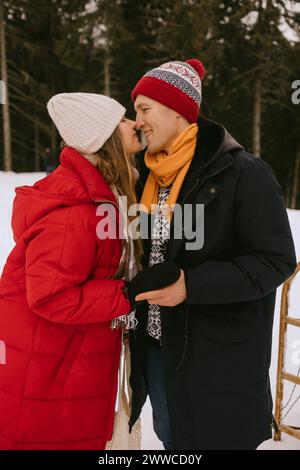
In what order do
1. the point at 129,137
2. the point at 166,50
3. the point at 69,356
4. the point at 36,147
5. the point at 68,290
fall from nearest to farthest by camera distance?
the point at 68,290 < the point at 69,356 < the point at 129,137 < the point at 166,50 < the point at 36,147

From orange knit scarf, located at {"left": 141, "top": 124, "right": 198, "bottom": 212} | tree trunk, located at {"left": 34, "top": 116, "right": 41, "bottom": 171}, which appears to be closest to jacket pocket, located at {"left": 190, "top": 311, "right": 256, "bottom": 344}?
orange knit scarf, located at {"left": 141, "top": 124, "right": 198, "bottom": 212}

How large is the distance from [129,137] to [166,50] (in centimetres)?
1746

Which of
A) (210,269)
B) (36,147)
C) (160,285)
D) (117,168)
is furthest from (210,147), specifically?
(36,147)

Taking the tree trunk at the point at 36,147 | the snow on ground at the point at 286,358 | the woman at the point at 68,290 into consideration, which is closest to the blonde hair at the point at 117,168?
the woman at the point at 68,290

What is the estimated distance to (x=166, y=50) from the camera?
1762cm

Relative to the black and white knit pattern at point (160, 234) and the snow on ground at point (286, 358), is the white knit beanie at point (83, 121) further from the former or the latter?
the snow on ground at point (286, 358)

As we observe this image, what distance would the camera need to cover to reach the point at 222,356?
1.76 meters

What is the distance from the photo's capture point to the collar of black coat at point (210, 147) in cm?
168

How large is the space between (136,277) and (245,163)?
63cm

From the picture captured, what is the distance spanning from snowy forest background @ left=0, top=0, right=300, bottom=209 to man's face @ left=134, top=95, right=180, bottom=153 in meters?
15.4

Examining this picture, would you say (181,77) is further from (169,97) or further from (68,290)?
(68,290)

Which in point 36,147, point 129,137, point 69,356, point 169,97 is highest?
point 169,97
